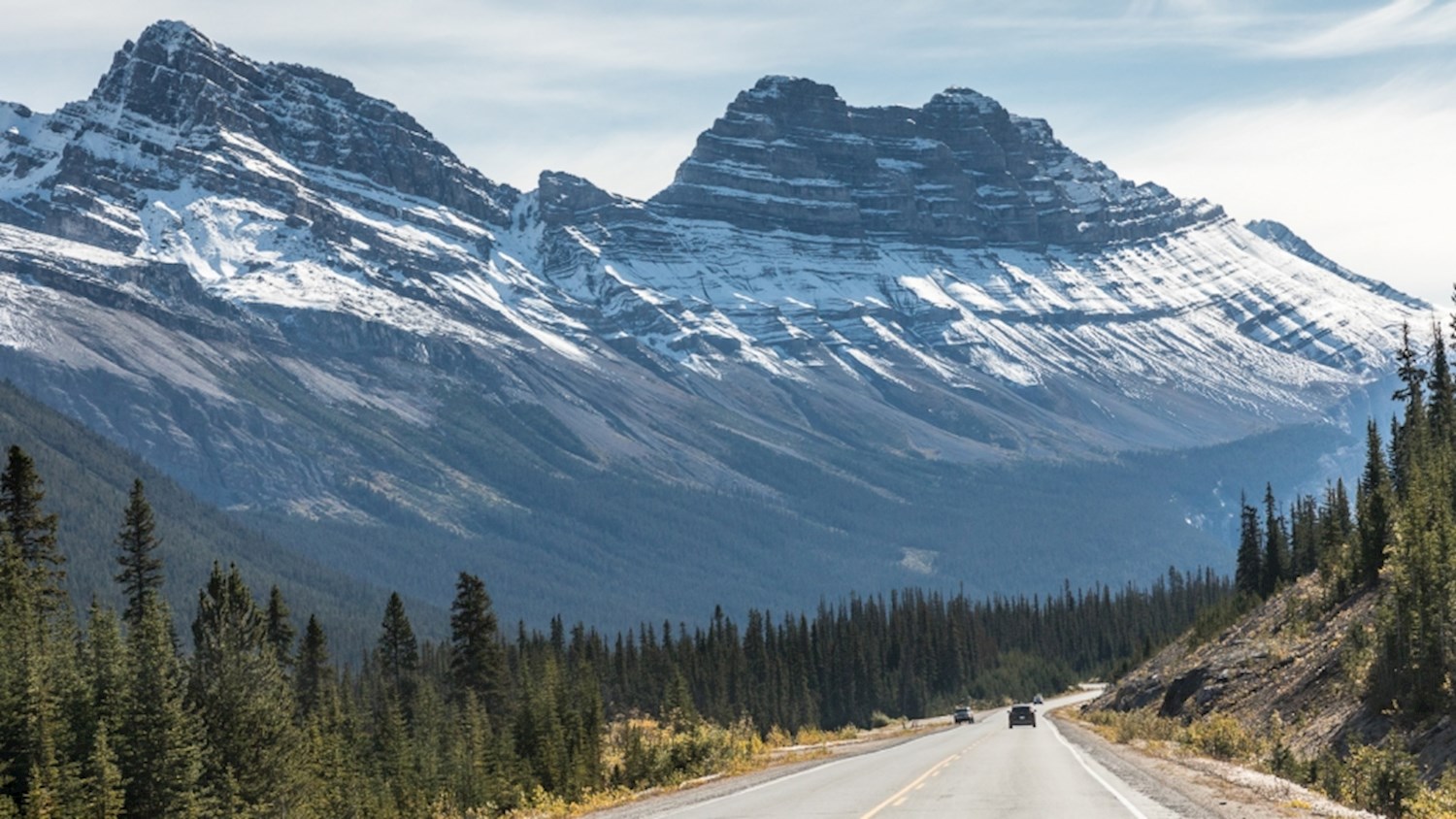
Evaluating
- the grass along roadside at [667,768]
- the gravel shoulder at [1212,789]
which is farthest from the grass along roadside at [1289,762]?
the grass along roadside at [667,768]

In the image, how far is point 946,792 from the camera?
40.9 metres

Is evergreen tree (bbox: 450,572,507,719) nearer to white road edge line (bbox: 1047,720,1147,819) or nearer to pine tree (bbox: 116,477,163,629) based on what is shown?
pine tree (bbox: 116,477,163,629)

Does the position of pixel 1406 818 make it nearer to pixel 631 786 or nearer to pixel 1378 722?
pixel 1378 722

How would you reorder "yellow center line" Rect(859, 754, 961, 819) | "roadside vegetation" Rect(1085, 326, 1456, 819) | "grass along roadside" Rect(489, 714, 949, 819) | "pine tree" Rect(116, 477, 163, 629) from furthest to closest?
"pine tree" Rect(116, 477, 163, 629) < "grass along roadside" Rect(489, 714, 949, 819) < "roadside vegetation" Rect(1085, 326, 1456, 819) < "yellow center line" Rect(859, 754, 961, 819)

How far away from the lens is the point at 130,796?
5453cm

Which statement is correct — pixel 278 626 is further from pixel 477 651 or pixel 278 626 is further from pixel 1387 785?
pixel 1387 785

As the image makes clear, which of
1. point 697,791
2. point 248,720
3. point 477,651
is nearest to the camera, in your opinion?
point 697,791

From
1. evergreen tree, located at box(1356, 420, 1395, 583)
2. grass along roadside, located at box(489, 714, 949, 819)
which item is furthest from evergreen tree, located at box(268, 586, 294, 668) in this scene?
evergreen tree, located at box(1356, 420, 1395, 583)

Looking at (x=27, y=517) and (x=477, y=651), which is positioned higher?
(x=27, y=517)

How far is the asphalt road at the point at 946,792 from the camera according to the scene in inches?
1412

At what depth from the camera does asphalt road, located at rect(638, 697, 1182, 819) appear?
35875 mm

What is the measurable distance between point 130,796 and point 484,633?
55.3 m

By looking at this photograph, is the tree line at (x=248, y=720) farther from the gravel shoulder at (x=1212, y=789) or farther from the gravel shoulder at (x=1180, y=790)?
the gravel shoulder at (x=1212, y=789)

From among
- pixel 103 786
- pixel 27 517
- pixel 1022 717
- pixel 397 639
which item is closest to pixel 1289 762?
pixel 103 786
